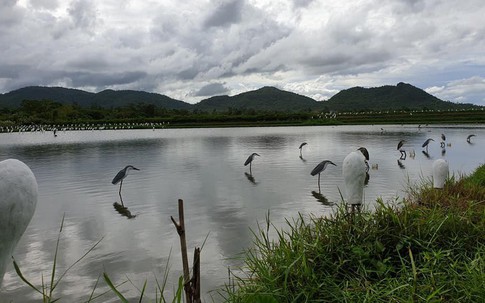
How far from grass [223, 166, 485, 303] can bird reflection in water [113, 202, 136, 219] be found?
5.87 metres

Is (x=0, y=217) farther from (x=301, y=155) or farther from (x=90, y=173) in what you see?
(x=301, y=155)

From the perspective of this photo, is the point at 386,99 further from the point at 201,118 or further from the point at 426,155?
the point at 426,155

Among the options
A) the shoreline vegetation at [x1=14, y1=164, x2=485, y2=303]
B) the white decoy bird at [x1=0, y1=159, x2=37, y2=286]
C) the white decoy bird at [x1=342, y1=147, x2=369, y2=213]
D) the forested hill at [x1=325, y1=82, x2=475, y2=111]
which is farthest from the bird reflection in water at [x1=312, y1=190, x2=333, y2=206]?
the forested hill at [x1=325, y1=82, x2=475, y2=111]

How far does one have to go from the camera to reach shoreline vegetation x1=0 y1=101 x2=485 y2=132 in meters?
74.6

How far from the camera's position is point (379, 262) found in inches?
179

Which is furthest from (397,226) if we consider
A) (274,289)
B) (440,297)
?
(274,289)

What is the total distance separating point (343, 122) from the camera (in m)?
79.2

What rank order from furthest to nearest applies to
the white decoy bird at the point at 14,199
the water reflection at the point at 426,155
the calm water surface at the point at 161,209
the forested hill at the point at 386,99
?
the forested hill at the point at 386,99, the water reflection at the point at 426,155, the calm water surface at the point at 161,209, the white decoy bird at the point at 14,199

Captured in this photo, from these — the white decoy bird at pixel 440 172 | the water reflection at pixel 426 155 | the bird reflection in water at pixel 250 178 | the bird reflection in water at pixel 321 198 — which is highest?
the white decoy bird at pixel 440 172

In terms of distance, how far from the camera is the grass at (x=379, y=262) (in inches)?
159

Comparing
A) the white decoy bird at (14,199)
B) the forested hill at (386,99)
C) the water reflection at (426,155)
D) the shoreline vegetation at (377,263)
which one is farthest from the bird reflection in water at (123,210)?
the forested hill at (386,99)

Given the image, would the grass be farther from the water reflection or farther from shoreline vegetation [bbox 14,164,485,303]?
the water reflection

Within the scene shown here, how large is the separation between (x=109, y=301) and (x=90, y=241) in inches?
117

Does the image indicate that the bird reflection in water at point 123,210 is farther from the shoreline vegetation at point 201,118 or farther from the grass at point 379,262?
the shoreline vegetation at point 201,118
